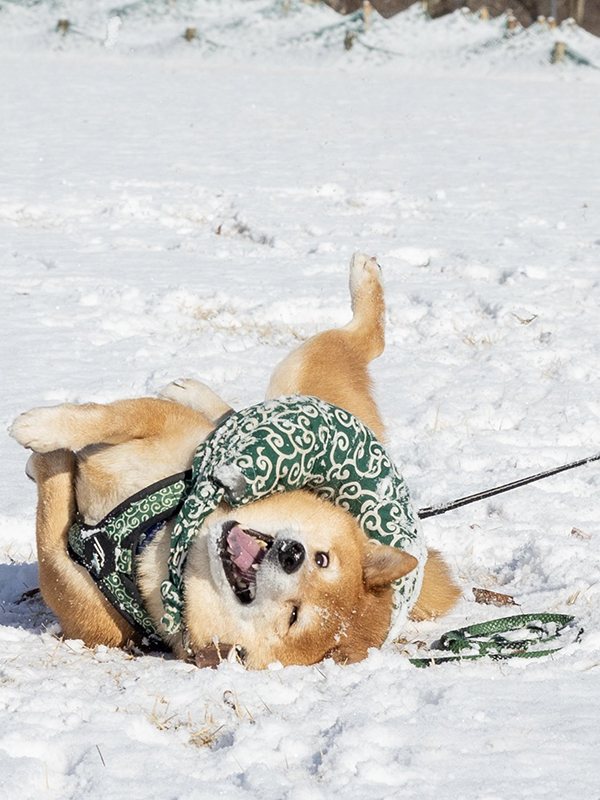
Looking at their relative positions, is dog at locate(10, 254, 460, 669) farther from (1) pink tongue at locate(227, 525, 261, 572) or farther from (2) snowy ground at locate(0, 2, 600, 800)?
(2) snowy ground at locate(0, 2, 600, 800)

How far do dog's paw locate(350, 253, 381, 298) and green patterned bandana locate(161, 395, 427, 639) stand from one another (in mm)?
1647

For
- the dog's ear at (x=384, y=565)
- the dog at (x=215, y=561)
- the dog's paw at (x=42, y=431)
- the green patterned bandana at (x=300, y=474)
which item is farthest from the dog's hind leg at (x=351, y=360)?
the dog's paw at (x=42, y=431)

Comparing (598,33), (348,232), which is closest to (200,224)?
(348,232)

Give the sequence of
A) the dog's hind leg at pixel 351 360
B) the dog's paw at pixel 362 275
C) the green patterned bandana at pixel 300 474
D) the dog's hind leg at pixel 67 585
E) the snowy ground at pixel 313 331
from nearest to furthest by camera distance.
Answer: the snowy ground at pixel 313 331, the green patterned bandana at pixel 300 474, the dog's hind leg at pixel 67 585, the dog's hind leg at pixel 351 360, the dog's paw at pixel 362 275

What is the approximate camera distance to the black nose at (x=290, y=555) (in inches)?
109

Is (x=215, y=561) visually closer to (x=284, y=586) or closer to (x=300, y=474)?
(x=284, y=586)

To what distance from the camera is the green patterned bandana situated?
9.52 feet

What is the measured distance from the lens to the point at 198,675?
2689mm

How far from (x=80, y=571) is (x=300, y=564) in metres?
0.78

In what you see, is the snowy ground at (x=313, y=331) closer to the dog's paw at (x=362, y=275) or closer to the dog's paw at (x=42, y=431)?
the dog's paw at (x=42, y=431)

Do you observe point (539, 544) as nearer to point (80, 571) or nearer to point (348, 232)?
point (80, 571)

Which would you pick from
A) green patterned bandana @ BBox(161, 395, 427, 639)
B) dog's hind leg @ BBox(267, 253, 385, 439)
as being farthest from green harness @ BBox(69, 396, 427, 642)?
dog's hind leg @ BBox(267, 253, 385, 439)

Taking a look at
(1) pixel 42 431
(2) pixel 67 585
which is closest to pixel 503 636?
(2) pixel 67 585

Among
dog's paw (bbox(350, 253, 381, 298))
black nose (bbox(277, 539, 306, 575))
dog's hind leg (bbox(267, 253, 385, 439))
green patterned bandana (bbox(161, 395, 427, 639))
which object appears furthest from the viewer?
dog's paw (bbox(350, 253, 381, 298))
